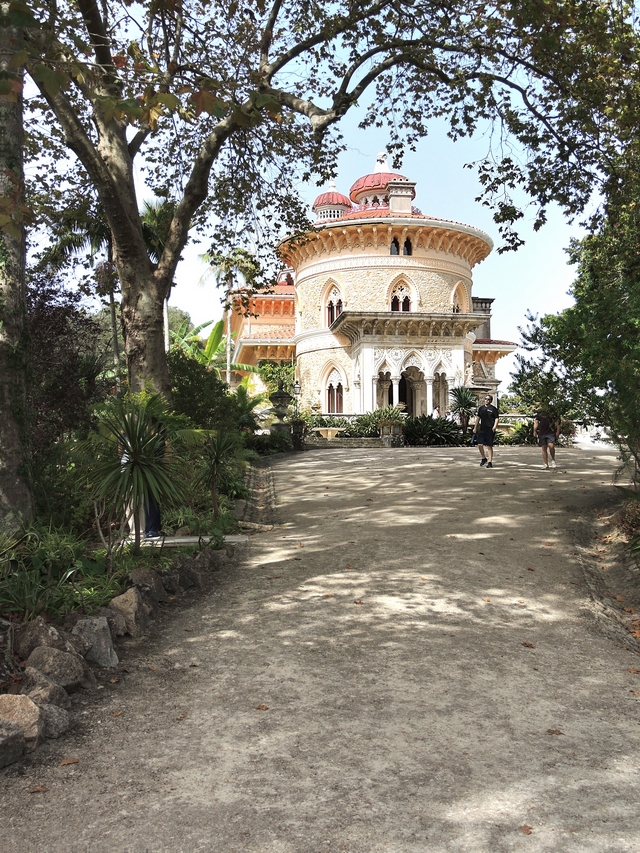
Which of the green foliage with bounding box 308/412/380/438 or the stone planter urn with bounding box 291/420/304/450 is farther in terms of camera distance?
the green foliage with bounding box 308/412/380/438

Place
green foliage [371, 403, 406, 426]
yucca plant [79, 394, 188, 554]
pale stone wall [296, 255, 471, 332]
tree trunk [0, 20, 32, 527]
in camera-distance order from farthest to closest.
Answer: pale stone wall [296, 255, 471, 332] → green foliage [371, 403, 406, 426] → yucca plant [79, 394, 188, 554] → tree trunk [0, 20, 32, 527]

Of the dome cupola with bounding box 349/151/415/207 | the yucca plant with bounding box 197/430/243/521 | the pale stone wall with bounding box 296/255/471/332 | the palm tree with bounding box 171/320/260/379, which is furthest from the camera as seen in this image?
the dome cupola with bounding box 349/151/415/207

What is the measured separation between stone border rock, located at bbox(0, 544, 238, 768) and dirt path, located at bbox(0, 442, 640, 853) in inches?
4.7

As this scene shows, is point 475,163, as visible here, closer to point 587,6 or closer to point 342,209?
point 587,6

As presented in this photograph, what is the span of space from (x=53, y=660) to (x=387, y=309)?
31076mm

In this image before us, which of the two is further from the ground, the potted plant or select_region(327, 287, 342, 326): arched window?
select_region(327, 287, 342, 326): arched window

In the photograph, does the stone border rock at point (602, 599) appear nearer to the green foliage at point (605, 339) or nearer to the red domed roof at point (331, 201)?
the green foliage at point (605, 339)

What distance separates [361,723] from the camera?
421 centimetres

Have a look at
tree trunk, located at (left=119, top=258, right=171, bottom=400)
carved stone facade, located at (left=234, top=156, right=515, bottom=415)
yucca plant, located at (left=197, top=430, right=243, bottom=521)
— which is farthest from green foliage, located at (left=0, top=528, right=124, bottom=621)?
carved stone facade, located at (left=234, top=156, right=515, bottom=415)

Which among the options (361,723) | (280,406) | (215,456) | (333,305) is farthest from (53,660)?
(333,305)

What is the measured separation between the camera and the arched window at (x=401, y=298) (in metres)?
34.4

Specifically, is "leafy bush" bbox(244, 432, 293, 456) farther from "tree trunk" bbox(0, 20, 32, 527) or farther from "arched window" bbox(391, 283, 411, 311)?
"arched window" bbox(391, 283, 411, 311)

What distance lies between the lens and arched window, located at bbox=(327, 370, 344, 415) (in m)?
35.5

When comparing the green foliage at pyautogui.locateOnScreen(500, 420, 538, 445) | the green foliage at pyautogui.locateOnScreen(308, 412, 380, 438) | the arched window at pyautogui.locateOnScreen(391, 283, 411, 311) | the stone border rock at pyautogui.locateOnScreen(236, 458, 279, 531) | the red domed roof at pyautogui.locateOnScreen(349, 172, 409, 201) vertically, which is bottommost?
the stone border rock at pyautogui.locateOnScreen(236, 458, 279, 531)
